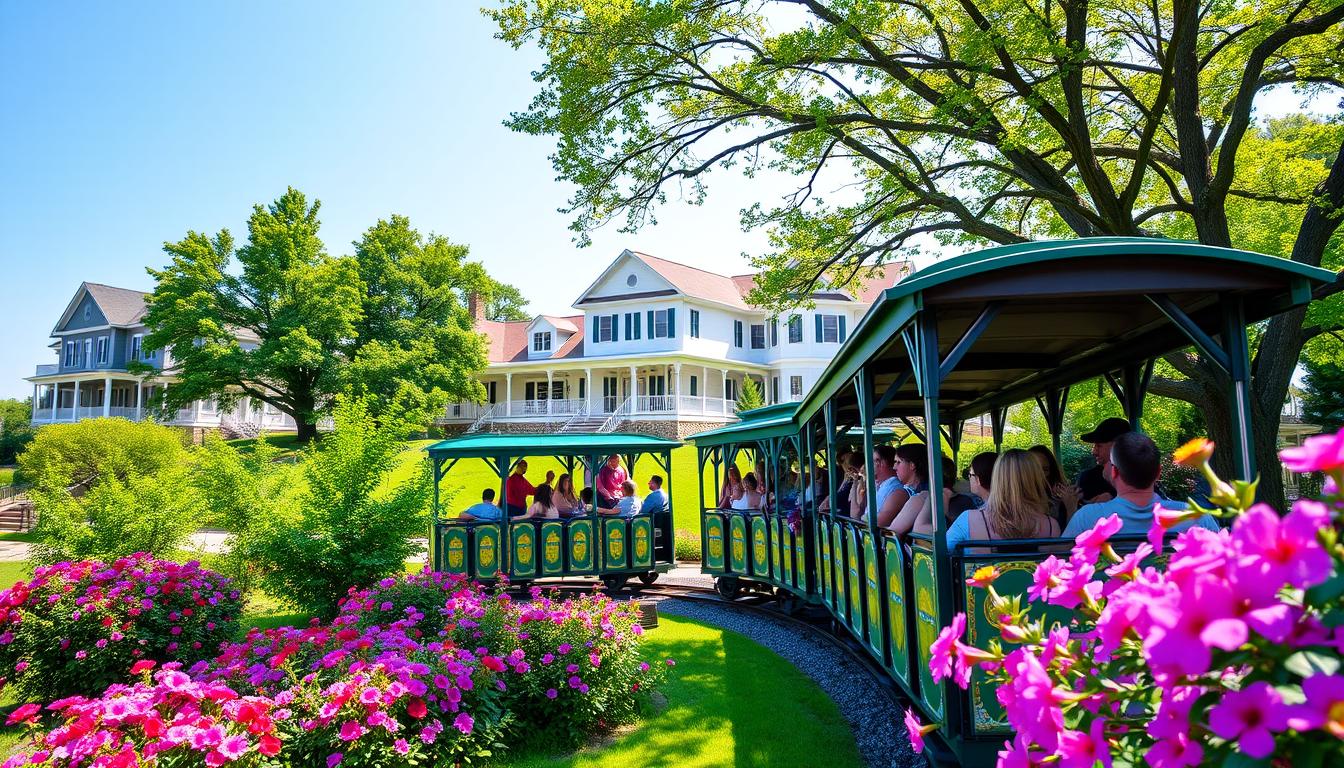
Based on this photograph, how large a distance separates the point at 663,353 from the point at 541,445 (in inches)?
977

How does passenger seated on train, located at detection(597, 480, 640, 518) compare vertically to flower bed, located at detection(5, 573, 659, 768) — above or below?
above

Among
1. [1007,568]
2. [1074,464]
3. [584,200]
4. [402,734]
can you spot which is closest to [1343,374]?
[1074,464]

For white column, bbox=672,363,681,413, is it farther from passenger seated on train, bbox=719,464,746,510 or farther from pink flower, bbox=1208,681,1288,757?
pink flower, bbox=1208,681,1288,757

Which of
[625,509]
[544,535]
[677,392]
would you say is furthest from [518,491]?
[677,392]

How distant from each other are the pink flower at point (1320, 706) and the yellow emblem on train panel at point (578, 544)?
13724mm

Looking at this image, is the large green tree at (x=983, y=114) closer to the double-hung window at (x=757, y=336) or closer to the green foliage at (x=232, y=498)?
the green foliage at (x=232, y=498)

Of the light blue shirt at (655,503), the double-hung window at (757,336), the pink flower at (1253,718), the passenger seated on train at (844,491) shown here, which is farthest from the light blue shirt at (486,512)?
the double-hung window at (757,336)

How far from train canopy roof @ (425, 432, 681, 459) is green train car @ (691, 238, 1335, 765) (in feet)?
20.6

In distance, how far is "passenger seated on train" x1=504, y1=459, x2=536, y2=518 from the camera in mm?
14703

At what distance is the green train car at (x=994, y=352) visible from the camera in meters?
4.63

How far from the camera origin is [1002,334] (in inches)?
257

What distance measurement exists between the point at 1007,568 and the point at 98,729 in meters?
5.47

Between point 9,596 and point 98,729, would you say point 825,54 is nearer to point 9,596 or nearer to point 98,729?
point 98,729

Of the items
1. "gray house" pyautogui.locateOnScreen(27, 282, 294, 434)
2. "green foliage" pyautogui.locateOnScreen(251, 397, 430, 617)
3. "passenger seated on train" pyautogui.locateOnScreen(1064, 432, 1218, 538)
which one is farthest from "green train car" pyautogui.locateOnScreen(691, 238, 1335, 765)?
"gray house" pyautogui.locateOnScreen(27, 282, 294, 434)
